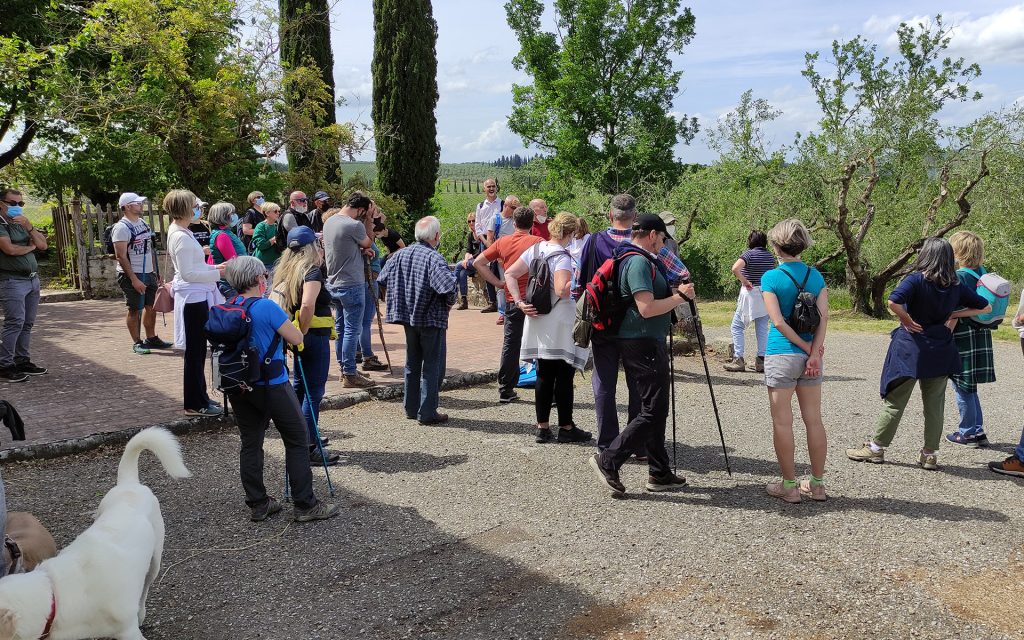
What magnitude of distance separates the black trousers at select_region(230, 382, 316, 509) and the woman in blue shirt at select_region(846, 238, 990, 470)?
417 cm

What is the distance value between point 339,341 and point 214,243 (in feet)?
5.46

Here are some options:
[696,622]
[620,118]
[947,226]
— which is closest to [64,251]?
[696,622]

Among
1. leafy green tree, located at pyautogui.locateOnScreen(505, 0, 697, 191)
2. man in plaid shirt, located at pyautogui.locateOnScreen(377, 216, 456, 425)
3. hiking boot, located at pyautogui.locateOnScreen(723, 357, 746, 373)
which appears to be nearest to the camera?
man in plaid shirt, located at pyautogui.locateOnScreen(377, 216, 456, 425)

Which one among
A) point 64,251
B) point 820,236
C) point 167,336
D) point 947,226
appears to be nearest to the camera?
point 167,336

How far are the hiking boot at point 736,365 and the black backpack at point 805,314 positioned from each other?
470cm

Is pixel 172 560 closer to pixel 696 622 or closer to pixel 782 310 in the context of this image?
pixel 696 622

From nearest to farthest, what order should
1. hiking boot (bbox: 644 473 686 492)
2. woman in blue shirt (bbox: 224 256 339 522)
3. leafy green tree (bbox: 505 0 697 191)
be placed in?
woman in blue shirt (bbox: 224 256 339 522) → hiking boot (bbox: 644 473 686 492) → leafy green tree (bbox: 505 0 697 191)

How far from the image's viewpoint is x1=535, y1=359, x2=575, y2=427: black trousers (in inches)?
250

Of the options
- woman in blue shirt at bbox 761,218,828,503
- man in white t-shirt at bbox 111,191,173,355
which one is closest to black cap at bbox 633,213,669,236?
woman in blue shirt at bbox 761,218,828,503

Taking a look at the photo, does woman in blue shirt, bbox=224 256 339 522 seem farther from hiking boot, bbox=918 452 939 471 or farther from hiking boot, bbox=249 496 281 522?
hiking boot, bbox=918 452 939 471

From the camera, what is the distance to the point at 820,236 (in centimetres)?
1716

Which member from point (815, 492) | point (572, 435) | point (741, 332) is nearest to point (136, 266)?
point (572, 435)

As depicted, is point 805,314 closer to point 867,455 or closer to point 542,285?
point 867,455

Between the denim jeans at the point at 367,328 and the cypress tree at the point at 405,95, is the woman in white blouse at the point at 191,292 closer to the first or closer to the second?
the denim jeans at the point at 367,328
